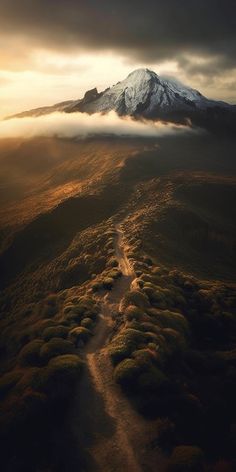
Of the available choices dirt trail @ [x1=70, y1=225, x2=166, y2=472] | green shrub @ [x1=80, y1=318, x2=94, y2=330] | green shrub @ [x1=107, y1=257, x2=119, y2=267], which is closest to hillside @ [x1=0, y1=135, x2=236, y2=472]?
dirt trail @ [x1=70, y1=225, x2=166, y2=472]

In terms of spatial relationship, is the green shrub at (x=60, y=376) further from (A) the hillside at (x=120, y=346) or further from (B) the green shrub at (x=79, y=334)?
(B) the green shrub at (x=79, y=334)

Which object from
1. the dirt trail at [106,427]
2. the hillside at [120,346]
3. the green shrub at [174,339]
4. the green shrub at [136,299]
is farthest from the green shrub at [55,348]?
the green shrub at [136,299]

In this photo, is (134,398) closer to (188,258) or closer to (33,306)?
(33,306)

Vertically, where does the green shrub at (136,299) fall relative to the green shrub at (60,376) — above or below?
below

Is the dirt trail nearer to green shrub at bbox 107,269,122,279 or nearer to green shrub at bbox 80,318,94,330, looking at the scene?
green shrub at bbox 80,318,94,330

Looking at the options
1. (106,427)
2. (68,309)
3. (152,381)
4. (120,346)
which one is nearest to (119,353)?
(120,346)

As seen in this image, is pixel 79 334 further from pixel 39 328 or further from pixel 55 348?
pixel 39 328
